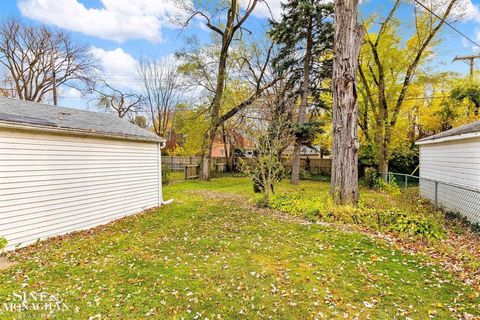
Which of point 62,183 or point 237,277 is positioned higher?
point 62,183

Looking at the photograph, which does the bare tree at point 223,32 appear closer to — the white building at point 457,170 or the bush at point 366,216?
the bush at point 366,216

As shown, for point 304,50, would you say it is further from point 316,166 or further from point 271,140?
point 316,166

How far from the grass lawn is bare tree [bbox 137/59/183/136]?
2301 centimetres

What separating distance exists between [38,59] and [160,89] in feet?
32.7

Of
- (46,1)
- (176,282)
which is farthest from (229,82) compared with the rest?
(176,282)

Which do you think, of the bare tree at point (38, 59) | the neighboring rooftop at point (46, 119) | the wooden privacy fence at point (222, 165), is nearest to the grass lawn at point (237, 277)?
the neighboring rooftop at point (46, 119)

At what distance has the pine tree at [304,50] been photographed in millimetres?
13805

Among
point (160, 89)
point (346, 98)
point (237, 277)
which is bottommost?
point (237, 277)

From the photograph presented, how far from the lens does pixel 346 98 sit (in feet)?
23.9

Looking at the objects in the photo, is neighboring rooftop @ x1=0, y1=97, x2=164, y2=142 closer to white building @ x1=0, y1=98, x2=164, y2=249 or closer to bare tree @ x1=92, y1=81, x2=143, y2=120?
white building @ x1=0, y1=98, x2=164, y2=249

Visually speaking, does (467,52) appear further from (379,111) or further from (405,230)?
(405,230)

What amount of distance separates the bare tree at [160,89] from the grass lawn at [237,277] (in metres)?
23.0

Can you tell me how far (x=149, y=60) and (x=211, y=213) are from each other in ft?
76.2

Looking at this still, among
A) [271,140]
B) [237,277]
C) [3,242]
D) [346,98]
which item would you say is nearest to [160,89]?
[271,140]
